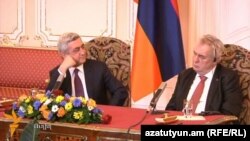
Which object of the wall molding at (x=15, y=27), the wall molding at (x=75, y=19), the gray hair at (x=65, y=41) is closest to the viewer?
the gray hair at (x=65, y=41)

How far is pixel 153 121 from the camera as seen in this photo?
2832 millimetres

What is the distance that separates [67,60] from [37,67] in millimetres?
1388

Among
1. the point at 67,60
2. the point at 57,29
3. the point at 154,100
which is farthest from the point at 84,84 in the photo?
the point at 57,29

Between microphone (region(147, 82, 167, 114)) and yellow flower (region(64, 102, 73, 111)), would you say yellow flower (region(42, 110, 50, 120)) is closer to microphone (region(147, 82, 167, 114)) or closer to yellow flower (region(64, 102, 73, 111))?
yellow flower (region(64, 102, 73, 111))

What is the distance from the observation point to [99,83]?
13.2 feet

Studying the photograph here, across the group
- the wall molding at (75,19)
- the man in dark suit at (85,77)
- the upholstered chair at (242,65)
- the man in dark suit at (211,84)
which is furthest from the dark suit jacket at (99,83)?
the wall molding at (75,19)

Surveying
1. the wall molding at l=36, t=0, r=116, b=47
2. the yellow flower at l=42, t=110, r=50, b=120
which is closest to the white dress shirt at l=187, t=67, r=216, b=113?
the yellow flower at l=42, t=110, r=50, b=120

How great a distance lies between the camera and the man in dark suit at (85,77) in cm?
398

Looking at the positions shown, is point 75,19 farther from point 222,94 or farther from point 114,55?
point 222,94

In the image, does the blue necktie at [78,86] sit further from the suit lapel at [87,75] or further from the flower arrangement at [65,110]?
the flower arrangement at [65,110]

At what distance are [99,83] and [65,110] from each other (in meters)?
1.25

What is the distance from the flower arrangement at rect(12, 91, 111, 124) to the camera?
2777mm

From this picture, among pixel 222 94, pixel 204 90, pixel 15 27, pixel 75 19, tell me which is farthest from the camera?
pixel 15 27

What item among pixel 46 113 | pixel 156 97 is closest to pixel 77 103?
pixel 46 113
